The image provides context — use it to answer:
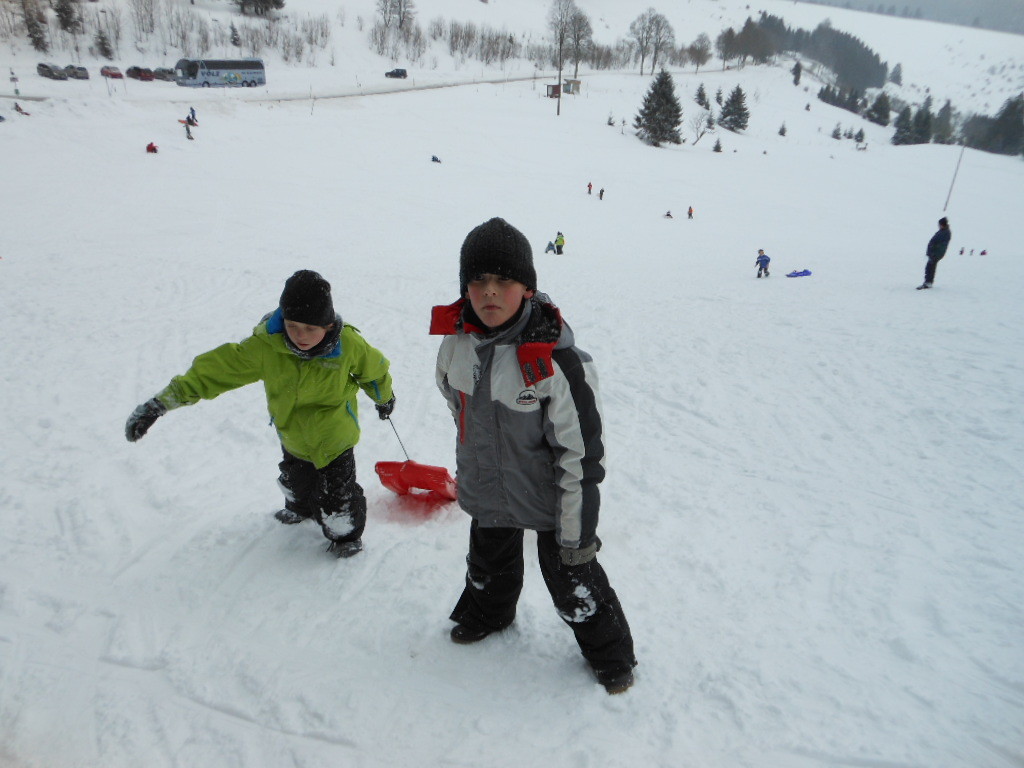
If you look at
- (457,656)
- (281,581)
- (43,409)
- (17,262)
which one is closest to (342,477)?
(281,581)

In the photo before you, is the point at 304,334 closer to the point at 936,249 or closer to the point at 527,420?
the point at 527,420

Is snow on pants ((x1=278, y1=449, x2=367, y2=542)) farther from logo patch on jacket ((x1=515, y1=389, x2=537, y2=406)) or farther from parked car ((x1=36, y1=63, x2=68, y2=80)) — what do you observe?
parked car ((x1=36, y1=63, x2=68, y2=80))

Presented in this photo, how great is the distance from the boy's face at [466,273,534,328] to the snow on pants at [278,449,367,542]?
149cm

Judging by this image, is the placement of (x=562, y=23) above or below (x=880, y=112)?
above

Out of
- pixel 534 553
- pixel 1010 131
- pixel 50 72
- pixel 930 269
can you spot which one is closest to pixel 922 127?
pixel 1010 131

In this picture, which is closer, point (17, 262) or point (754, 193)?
point (17, 262)

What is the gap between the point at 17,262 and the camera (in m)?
10.2

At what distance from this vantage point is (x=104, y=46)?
44281 mm

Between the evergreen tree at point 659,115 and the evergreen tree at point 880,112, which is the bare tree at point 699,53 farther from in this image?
the evergreen tree at point 659,115

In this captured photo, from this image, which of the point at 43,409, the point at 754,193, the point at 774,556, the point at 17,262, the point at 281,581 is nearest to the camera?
the point at 281,581

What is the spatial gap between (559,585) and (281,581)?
1.65 m

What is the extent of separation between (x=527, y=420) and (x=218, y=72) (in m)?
48.7

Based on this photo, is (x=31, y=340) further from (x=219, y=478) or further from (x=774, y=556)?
(x=774, y=556)

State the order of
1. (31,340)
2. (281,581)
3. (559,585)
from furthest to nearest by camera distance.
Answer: (31,340) < (281,581) < (559,585)
